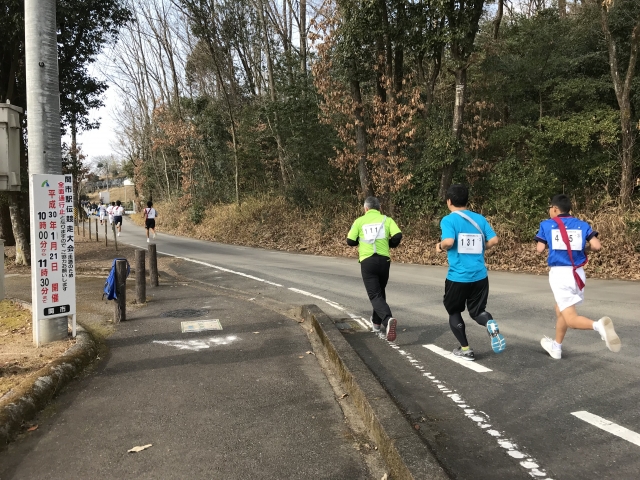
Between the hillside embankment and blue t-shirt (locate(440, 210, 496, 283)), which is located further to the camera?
the hillside embankment

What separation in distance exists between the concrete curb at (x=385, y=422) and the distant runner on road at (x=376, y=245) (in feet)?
2.97

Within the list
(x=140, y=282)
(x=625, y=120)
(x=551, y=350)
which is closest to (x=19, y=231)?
(x=140, y=282)

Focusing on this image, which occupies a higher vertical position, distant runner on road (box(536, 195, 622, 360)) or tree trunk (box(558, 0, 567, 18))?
tree trunk (box(558, 0, 567, 18))

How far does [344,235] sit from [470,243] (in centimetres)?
1432

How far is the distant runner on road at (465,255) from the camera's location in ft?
17.1

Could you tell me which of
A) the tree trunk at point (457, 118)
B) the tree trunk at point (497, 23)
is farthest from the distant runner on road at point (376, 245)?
the tree trunk at point (497, 23)

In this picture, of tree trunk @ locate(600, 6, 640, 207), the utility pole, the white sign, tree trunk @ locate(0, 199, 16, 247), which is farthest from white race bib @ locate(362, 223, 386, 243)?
tree trunk @ locate(0, 199, 16, 247)

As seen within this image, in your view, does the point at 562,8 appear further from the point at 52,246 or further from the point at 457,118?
the point at 52,246

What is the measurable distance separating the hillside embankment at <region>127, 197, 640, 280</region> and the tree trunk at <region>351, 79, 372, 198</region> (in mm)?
1653

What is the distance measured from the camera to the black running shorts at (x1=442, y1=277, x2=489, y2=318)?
5.26 m

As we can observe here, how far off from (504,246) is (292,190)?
12.1 meters

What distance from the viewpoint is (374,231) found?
6238 mm

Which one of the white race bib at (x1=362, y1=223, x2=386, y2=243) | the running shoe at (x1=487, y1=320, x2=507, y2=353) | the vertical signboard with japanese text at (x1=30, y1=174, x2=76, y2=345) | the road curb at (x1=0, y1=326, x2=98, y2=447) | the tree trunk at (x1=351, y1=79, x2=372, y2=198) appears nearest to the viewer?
the road curb at (x1=0, y1=326, x2=98, y2=447)

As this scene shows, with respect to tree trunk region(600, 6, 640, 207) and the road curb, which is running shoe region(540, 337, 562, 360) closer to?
the road curb
